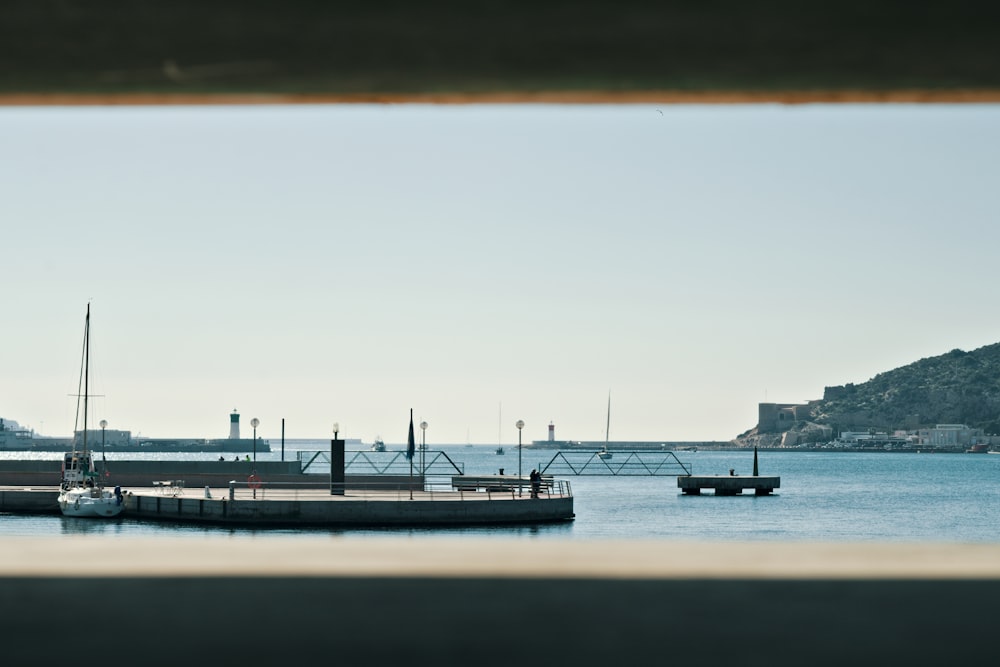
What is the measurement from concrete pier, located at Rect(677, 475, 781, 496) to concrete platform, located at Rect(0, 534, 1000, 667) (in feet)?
316

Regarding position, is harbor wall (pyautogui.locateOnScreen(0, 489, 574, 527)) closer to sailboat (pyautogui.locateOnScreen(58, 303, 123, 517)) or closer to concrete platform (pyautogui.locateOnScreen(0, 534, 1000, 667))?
sailboat (pyautogui.locateOnScreen(58, 303, 123, 517))

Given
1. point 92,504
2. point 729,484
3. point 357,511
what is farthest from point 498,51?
point 729,484

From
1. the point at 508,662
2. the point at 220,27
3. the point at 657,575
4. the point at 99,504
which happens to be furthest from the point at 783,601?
the point at 99,504

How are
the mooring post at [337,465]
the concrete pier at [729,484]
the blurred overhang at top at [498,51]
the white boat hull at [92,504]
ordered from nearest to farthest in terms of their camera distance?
the blurred overhang at top at [498,51], the mooring post at [337,465], the white boat hull at [92,504], the concrete pier at [729,484]

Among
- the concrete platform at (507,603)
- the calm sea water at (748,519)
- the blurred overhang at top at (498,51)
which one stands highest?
the blurred overhang at top at (498,51)

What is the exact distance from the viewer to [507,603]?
20.1 feet

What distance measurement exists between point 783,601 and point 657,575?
0.83 m

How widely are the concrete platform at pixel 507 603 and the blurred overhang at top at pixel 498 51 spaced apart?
9.98ft

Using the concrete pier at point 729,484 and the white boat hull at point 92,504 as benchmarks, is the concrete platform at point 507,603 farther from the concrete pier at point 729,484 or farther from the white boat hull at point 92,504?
the concrete pier at point 729,484

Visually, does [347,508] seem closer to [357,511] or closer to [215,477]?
[357,511]

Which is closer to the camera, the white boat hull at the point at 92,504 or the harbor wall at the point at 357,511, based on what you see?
the harbor wall at the point at 357,511

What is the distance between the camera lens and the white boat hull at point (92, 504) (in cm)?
6084

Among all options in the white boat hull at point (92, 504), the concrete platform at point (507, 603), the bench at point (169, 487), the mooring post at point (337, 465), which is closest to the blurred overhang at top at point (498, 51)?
the concrete platform at point (507, 603)

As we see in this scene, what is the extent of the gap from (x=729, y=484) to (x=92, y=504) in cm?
5906
